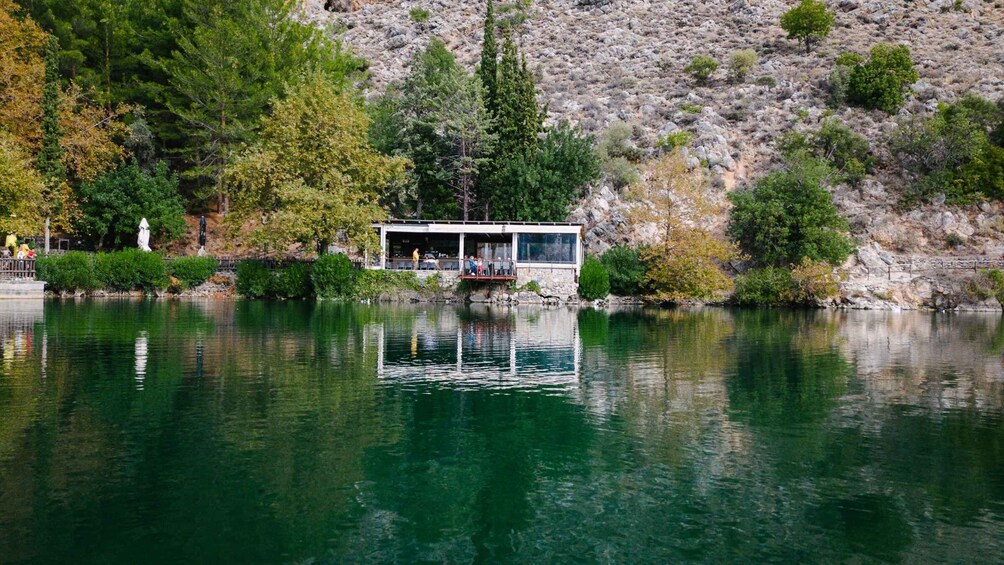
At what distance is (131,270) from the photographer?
167 ft

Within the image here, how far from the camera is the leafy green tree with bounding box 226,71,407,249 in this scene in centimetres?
4959

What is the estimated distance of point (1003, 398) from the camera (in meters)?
19.0

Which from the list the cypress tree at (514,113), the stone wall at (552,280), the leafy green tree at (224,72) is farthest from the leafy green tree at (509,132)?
the leafy green tree at (224,72)

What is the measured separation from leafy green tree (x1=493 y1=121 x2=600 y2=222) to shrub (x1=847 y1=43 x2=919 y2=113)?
1400 inches

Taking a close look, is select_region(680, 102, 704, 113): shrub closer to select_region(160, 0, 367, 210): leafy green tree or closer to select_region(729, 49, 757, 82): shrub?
select_region(729, 49, 757, 82): shrub

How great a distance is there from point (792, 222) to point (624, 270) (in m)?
12.7

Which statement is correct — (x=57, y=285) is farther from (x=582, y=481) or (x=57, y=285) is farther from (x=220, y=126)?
(x=582, y=481)

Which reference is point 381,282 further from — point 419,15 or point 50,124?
point 419,15

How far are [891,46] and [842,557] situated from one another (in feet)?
297

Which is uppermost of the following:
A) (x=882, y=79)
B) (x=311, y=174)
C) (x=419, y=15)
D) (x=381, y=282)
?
(x=419, y=15)

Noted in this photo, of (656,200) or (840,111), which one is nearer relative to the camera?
(656,200)

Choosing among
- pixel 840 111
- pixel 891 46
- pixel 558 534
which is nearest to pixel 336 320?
pixel 558 534

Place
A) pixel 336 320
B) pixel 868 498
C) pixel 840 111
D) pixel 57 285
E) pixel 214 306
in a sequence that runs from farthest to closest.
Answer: pixel 840 111 → pixel 57 285 → pixel 214 306 → pixel 336 320 → pixel 868 498

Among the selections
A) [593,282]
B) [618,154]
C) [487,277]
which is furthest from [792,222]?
[487,277]
